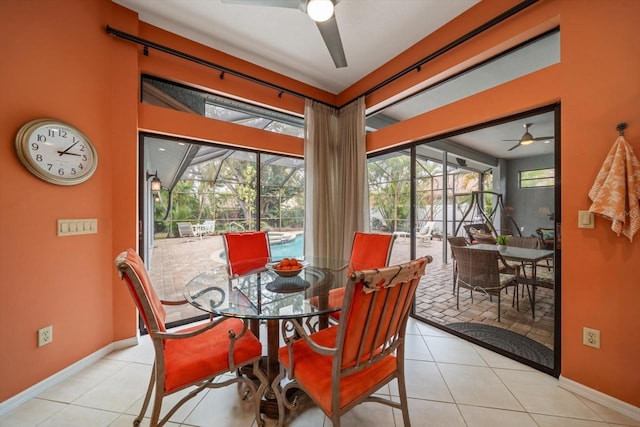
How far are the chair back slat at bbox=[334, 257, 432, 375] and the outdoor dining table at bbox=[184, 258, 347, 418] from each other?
27cm

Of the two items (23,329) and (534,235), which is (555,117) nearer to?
(534,235)

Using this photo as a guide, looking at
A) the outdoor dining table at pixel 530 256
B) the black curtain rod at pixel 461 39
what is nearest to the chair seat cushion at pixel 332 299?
the outdoor dining table at pixel 530 256

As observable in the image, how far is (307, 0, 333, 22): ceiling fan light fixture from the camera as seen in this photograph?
4.96 feet

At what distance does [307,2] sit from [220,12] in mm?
1185

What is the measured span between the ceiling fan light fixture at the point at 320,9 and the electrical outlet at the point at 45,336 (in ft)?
9.68

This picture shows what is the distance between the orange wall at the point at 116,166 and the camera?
1.48m

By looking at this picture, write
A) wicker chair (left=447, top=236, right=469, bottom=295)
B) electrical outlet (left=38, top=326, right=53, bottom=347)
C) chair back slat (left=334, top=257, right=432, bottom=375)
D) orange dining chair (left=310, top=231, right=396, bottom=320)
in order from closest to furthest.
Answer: chair back slat (left=334, top=257, right=432, bottom=375) → electrical outlet (left=38, top=326, right=53, bottom=347) → orange dining chair (left=310, top=231, right=396, bottom=320) → wicker chair (left=447, top=236, right=469, bottom=295)

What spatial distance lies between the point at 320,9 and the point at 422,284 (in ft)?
10.3

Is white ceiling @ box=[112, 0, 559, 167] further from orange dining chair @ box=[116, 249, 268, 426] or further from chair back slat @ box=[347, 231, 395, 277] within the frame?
orange dining chair @ box=[116, 249, 268, 426]

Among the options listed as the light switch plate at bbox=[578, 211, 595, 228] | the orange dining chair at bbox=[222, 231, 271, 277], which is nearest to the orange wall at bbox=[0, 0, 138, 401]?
the orange dining chair at bbox=[222, 231, 271, 277]

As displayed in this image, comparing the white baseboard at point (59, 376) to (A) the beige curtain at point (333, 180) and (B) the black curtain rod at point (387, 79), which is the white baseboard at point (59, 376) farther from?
(B) the black curtain rod at point (387, 79)

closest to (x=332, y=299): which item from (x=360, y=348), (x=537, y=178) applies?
(x=360, y=348)

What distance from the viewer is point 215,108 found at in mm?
2770

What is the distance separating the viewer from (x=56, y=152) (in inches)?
67.9
